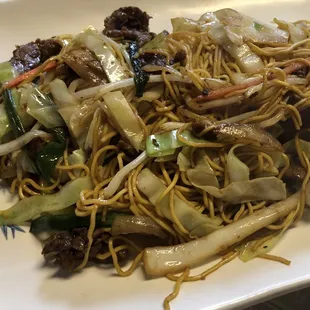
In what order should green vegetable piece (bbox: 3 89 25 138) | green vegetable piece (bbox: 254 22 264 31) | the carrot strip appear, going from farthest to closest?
green vegetable piece (bbox: 254 22 264 31)
the carrot strip
green vegetable piece (bbox: 3 89 25 138)

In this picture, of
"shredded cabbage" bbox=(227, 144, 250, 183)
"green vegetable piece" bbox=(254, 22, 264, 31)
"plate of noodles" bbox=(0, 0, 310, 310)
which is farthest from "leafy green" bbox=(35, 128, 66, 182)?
"green vegetable piece" bbox=(254, 22, 264, 31)

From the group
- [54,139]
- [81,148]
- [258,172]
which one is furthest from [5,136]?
[258,172]

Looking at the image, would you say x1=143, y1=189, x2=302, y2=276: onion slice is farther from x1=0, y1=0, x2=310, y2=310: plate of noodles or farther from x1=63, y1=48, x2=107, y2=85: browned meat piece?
x1=63, y1=48, x2=107, y2=85: browned meat piece

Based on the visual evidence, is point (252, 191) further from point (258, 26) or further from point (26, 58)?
point (26, 58)

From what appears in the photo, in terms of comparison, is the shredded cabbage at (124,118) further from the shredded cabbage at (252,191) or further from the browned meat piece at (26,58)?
the browned meat piece at (26,58)

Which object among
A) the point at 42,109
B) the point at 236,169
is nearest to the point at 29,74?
the point at 42,109

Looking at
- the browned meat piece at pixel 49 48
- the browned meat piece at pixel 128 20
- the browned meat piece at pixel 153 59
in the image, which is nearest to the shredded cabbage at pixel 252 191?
the browned meat piece at pixel 153 59

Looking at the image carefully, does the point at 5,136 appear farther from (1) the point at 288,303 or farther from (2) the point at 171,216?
(1) the point at 288,303
